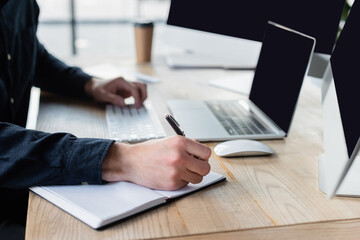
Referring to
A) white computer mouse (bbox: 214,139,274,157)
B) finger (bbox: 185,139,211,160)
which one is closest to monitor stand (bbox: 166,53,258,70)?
white computer mouse (bbox: 214,139,274,157)

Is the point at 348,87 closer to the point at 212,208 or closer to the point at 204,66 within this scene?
the point at 212,208

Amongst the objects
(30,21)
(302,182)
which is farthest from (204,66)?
(302,182)

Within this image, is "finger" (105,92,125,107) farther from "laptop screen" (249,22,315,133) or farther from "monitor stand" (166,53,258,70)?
"monitor stand" (166,53,258,70)

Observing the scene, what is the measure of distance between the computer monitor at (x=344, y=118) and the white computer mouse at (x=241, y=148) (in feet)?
0.43

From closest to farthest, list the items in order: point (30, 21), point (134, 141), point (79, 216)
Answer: point (79, 216) < point (134, 141) < point (30, 21)

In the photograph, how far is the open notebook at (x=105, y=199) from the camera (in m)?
0.61

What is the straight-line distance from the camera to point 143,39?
166cm

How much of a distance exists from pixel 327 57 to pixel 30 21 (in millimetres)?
938

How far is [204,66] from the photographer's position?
A: 1656mm

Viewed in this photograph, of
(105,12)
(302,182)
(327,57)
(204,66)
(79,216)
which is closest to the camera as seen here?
(79,216)

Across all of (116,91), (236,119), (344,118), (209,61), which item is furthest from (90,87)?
(344,118)

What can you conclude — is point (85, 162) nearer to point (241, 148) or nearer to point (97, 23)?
point (241, 148)

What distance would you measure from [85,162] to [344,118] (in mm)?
459

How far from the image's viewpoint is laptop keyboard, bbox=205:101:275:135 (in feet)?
3.27
